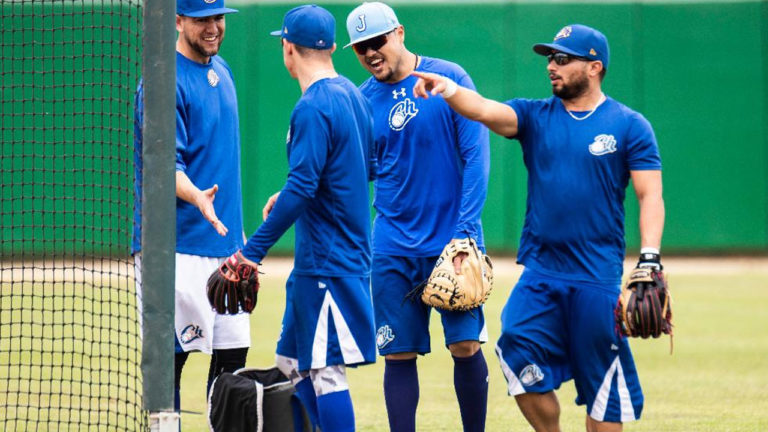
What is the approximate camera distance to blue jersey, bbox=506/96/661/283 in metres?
6.15

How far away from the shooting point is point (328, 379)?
6.00m

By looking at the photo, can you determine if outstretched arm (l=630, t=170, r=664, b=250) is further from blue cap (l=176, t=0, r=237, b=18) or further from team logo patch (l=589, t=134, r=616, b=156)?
blue cap (l=176, t=0, r=237, b=18)

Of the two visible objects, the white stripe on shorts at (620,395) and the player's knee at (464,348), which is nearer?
the white stripe on shorts at (620,395)

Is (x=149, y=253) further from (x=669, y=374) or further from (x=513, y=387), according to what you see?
(x=669, y=374)

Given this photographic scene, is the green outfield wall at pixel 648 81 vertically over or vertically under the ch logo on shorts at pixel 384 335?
over

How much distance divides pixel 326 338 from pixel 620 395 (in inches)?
60.5

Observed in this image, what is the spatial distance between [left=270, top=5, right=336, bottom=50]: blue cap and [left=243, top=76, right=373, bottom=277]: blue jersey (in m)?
0.20

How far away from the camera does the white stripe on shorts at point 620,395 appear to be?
20.3ft

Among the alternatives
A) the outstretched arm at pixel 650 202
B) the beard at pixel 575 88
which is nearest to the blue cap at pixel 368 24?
the beard at pixel 575 88

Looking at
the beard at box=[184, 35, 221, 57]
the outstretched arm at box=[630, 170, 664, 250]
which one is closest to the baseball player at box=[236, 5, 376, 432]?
the beard at box=[184, 35, 221, 57]

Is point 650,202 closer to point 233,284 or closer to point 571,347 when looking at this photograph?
point 571,347

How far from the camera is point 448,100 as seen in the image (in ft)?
20.4

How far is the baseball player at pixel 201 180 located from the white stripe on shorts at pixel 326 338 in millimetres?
1032

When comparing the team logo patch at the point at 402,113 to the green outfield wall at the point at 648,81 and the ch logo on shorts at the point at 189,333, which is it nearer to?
the ch logo on shorts at the point at 189,333
